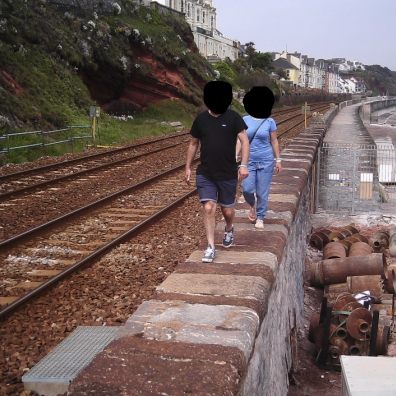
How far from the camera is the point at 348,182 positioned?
1409 centimetres

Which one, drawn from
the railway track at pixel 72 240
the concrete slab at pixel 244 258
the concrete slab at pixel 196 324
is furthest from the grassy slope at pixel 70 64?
the concrete slab at pixel 196 324

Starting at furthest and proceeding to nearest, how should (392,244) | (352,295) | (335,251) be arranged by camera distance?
1. (392,244)
2. (335,251)
3. (352,295)

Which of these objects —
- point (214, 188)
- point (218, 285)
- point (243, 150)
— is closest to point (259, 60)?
point (243, 150)

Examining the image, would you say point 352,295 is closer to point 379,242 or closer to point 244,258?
point 244,258

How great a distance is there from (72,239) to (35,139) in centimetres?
1142

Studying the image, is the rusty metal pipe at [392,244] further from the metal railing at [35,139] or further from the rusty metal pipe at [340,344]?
the metal railing at [35,139]

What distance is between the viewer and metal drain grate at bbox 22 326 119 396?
12.2 ft

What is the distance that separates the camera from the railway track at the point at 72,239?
6086 millimetres

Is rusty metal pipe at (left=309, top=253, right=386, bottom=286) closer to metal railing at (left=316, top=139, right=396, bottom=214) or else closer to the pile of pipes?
the pile of pipes

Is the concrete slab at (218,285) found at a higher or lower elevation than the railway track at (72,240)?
higher

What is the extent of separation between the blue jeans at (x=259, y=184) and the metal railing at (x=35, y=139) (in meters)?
11.2

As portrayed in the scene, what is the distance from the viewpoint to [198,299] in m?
3.52

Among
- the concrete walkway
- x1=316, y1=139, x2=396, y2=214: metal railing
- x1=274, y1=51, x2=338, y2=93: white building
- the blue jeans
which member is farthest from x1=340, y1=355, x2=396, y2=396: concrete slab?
x1=274, y1=51, x2=338, y2=93: white building

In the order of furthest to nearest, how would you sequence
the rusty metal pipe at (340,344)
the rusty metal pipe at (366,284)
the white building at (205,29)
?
the white building at (205,29) < the rusty metal pipe at (366,284) < the rusty metal pipe at (340,344)
